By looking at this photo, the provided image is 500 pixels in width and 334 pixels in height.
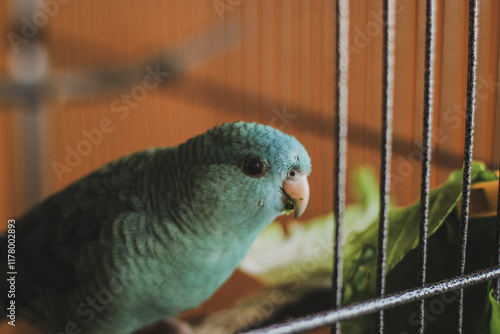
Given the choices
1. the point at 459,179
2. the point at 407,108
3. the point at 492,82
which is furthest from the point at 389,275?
the point at 407,108

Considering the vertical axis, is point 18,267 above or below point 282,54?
below

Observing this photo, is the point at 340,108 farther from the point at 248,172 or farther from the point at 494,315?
the point at 494,315

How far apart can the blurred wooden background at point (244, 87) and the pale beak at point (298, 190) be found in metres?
0.57

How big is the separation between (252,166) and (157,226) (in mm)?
144

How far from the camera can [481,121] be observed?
0.80 metres

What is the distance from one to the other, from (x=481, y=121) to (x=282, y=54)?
821mm

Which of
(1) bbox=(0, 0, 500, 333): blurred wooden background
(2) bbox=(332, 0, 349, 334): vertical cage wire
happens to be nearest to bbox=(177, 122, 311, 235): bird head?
(2) bbox=(332, 0, 349, 334): vertical cage wire

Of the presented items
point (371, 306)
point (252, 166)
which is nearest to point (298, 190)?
point (252, 166)

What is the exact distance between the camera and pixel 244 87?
5.16ft

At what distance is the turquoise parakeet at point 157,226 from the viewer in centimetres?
45

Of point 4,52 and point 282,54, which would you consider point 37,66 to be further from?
point 282,54

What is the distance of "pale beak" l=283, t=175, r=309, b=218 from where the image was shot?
442 millimetres

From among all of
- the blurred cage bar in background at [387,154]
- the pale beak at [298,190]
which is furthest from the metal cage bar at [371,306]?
the pale beak at [298,190]

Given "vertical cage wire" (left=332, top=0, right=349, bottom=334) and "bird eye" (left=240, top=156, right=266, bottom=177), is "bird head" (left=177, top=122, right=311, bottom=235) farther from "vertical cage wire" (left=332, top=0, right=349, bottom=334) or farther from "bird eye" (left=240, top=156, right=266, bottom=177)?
"vertical cage wire" (left=332, top=0, right=349, bottom=334)
